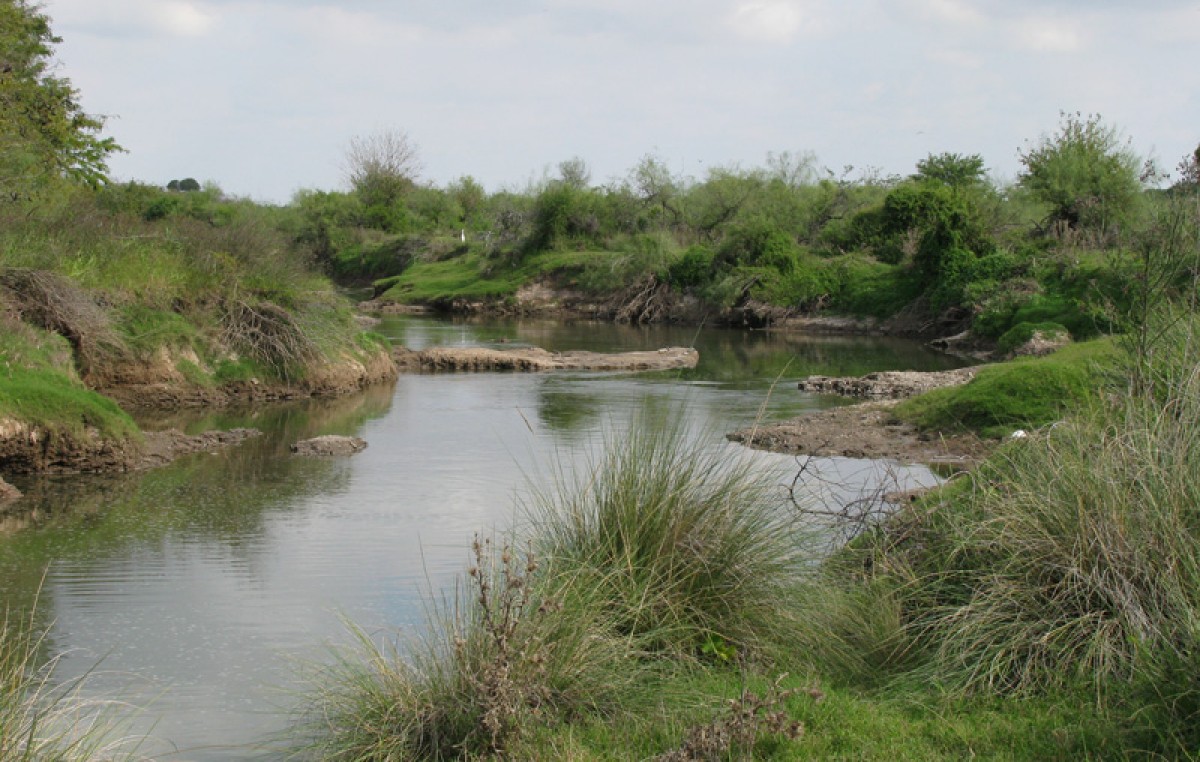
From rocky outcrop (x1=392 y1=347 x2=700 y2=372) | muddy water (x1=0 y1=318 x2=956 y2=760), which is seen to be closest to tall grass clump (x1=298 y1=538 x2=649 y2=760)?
muddy water (x1=0 y1=318 x2=956 y2=760)

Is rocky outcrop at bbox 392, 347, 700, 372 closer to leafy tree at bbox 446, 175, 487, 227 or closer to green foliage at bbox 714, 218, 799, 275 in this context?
green foliage at bbox 714, 218, 799, 275

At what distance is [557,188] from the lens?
62375 millimetres

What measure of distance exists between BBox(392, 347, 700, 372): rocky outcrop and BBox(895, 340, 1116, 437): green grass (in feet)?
36.7

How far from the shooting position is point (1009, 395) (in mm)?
16672

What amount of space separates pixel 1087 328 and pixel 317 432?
2175 cm

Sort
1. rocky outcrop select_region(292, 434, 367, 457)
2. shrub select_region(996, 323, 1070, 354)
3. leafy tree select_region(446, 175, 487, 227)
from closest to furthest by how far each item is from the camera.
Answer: rocky outcrop select_region(292, 434, 367, 457), shrub select_region(996, 323, 1070, 354), leafy tree select_region(446, 175, 487, 227)

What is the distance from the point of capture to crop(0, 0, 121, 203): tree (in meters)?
22.5

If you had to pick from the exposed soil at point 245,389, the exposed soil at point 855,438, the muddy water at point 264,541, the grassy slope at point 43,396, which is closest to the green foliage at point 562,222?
the exposed soil at point 245,389

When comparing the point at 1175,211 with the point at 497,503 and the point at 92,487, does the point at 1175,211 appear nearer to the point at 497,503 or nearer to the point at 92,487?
the point at 497,503

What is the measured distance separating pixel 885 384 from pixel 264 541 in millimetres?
15549

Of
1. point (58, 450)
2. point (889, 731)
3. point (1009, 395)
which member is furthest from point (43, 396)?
point (1009, 395)

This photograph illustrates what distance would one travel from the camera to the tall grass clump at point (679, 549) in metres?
6.69

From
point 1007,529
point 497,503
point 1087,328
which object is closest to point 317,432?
point 497,503

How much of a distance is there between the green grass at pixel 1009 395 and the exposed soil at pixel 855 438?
1.37 ft
